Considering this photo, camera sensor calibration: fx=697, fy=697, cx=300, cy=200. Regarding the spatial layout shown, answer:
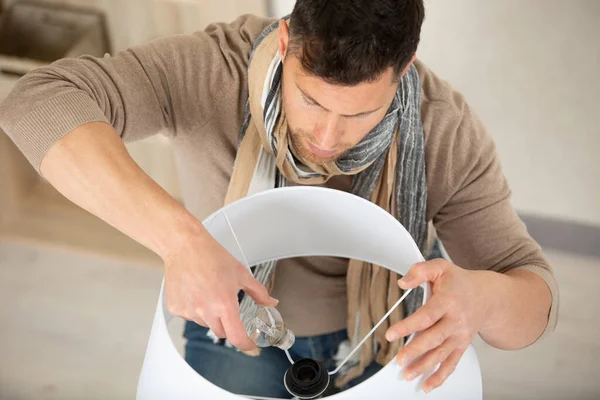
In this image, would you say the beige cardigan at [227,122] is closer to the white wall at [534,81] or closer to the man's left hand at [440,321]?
the man's left hand at [440,321]

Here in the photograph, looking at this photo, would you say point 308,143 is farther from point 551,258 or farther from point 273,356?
point 551,258

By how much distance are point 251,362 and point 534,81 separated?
982 mm

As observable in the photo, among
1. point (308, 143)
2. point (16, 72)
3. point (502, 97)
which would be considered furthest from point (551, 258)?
point (16, 72)

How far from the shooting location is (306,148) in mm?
959

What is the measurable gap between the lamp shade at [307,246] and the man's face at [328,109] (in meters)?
0.13

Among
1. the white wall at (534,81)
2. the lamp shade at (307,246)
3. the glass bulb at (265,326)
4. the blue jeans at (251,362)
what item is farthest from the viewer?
the white wall at (534,81)

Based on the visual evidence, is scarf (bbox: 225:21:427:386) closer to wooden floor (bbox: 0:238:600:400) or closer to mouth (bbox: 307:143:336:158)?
mouth (bbox: 307:143:336:158)

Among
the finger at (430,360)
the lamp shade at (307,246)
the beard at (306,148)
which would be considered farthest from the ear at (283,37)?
the finger at (430,360)

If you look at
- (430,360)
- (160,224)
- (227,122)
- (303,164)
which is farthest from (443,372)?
(227,122)

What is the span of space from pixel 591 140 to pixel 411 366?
131 cm

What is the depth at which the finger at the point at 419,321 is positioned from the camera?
2.09 ft

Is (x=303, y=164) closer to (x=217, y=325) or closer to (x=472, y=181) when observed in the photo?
(x=472, y=181)

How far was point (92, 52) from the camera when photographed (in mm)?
1836

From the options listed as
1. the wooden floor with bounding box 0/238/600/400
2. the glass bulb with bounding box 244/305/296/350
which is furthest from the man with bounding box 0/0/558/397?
the wooden floor with bounding box 0/238/600/400
